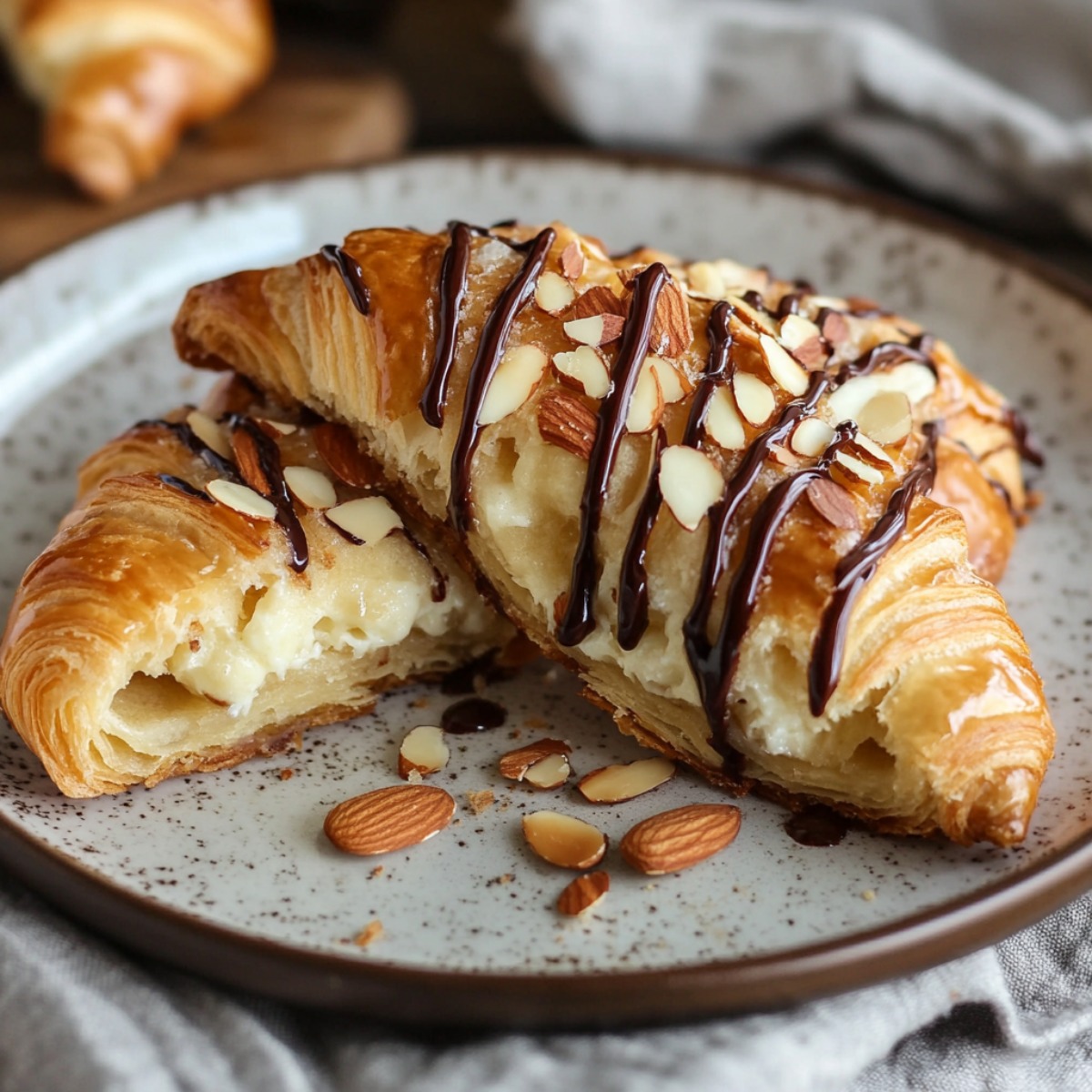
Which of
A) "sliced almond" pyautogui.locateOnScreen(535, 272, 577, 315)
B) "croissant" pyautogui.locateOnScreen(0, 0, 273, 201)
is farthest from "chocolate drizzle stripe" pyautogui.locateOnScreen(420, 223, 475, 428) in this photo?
"croissant" pyautogui.locateOnScreen(0, 0, 273, 201)

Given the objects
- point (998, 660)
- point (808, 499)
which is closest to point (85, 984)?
point (808, 499)

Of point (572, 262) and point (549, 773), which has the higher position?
point (572, 262)

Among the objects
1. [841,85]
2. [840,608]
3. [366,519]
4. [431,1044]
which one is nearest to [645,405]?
[840,608]

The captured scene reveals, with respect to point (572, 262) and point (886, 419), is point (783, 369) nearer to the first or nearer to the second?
point (886, 419)

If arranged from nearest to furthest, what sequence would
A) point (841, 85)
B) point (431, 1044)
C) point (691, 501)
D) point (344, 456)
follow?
point (431, 1044), point (691, 501), point (344, 456), point (841, 85)

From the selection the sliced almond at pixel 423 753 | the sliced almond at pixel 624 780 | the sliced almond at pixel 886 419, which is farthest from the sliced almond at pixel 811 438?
the sliced almond at pixel 423 753

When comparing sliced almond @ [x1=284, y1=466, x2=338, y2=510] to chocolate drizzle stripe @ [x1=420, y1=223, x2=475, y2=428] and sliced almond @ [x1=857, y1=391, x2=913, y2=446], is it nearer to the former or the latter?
chocolate drizzle stripe @ [x1=420, y1=223, x2=475, y2=428]
